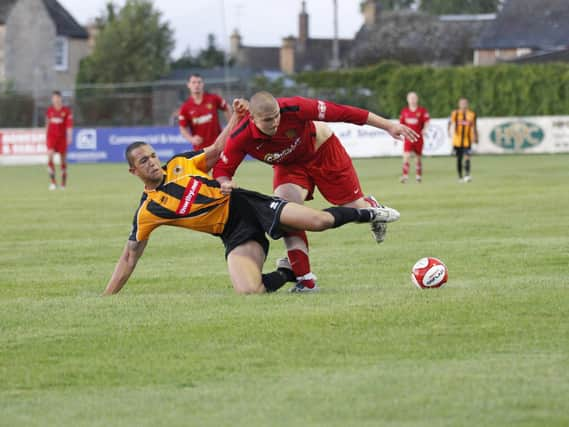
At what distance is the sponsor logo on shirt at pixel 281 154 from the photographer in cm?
980

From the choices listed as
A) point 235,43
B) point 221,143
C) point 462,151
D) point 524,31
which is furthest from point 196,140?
point 235,43

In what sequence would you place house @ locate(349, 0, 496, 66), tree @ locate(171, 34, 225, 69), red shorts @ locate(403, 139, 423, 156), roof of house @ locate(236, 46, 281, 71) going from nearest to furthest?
1. red shorts @ locate(403, 139, 423, 156)
2. house @ locate(349, 0, 496, 66)
3. tree @ locate(171, 34, 225, 69)
4. roof of house @ locate(236, 46, 281, 71)

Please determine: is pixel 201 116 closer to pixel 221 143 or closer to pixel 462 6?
pixel 221 143

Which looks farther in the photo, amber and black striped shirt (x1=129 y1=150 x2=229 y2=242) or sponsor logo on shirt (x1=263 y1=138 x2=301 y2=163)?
sponsor logo on shirt (x1=263 y1=138 x2=301 y2=163)

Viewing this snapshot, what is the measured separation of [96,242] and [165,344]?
25.3ft

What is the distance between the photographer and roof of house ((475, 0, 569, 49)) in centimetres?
6831

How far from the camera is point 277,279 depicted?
372 inches

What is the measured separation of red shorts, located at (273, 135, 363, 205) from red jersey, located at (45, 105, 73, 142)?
19037 mm

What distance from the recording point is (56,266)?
12117 millimetres

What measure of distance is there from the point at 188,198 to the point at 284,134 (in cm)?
102

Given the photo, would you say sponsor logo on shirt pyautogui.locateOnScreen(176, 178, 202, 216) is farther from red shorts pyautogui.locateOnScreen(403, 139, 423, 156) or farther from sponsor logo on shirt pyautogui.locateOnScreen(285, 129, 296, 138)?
red shorts pyautogui.locateOnScreen(403, 139, 423, 156)

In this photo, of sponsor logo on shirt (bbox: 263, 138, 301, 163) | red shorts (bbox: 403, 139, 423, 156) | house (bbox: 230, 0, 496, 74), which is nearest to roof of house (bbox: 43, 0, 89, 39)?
house (bbox: 230, 0, 496, 74)

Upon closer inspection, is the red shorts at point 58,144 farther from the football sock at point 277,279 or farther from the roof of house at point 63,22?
the roof of house at point 63,22

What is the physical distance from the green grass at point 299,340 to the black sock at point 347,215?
1.77 ft
